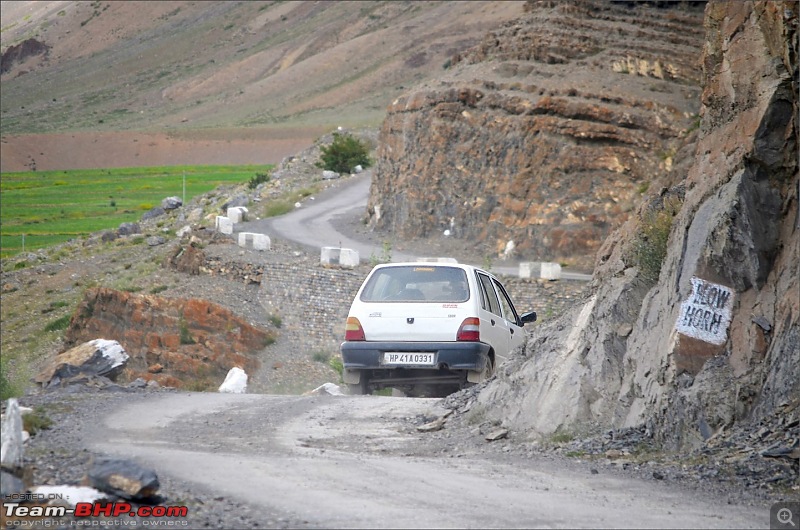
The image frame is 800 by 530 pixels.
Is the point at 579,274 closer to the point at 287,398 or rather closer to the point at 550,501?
the point at 287,398

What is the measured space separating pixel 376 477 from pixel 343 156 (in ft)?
194

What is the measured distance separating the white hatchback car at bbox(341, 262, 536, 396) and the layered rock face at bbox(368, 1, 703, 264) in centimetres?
2308

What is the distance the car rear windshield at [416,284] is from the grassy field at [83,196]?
5088cm

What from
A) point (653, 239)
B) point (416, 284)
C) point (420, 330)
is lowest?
point (420, 330)

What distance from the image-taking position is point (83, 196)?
96312 millimetres

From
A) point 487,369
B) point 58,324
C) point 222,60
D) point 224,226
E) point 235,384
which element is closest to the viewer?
point 487,369

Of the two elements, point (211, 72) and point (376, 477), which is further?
point (211, 72)

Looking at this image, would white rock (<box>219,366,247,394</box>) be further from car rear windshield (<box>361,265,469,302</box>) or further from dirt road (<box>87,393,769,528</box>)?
dirt road (<box>87,393,769,528</box>)

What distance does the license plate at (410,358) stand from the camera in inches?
554

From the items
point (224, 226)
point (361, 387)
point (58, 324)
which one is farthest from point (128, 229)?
point (361, 387)

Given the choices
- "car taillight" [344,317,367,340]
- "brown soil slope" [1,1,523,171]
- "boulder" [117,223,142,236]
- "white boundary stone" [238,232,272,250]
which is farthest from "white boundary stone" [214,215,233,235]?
"brown soil slope" [1,1,523,171]

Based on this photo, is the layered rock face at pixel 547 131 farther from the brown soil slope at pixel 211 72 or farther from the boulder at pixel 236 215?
the brown soil slope at pixel 211 72

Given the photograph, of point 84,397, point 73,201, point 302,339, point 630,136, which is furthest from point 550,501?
point 73,201

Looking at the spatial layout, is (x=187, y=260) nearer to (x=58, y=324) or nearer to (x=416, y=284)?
(x=58, y=324)
